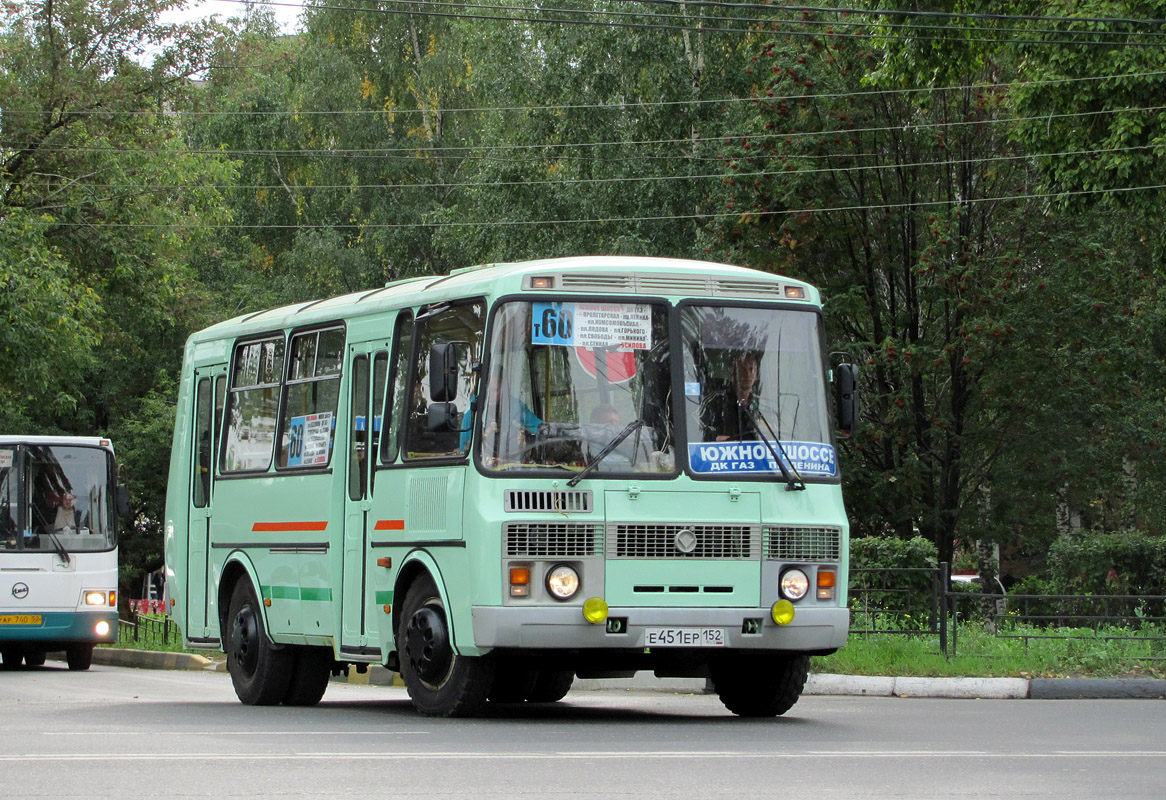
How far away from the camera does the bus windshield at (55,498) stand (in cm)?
2522

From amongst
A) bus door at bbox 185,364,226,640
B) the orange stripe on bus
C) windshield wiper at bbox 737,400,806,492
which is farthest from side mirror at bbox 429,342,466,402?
bus door at bbox 185,364,226,640

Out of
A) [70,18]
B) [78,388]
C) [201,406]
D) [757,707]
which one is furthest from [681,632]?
[78,388]

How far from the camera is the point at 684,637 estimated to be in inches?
478

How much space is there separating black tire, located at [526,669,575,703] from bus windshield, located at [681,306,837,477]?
316 cm

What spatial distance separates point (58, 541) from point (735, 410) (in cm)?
1553

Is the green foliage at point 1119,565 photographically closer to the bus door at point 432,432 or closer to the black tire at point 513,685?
the black tire at point 513,685

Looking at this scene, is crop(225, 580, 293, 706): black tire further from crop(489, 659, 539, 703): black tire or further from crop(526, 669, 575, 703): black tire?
crop(526, 669, 575, 703): black tire

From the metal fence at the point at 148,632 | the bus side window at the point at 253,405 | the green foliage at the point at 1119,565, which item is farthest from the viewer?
the metal fence at the point at 148,632

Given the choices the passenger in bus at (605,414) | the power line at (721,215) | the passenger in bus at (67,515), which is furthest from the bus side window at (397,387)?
the passenger in bus at (67,515)

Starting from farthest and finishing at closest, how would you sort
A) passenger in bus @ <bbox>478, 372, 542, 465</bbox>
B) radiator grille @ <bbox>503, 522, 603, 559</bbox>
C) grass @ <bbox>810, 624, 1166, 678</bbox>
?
grass @ <bbox>810, 624, 1166, 678</bbox>, passenger in bus @ <bbox>478, 372, 542, 465</bbox>, radiator grille @ <bbox>503, 522, 603, 559</bbox>

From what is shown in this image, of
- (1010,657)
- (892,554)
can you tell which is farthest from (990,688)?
(892,554)

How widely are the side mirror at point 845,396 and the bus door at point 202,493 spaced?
5690 millimetres

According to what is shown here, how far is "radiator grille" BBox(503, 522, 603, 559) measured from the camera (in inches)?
468

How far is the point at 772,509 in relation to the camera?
12484 mm
